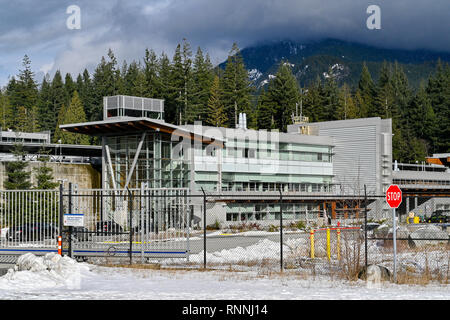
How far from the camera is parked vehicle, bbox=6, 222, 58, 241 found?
23328mm

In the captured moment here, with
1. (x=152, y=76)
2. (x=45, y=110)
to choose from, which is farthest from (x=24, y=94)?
(x=152, y=76)

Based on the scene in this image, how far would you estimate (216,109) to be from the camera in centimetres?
10356

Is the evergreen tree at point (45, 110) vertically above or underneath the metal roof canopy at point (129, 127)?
above

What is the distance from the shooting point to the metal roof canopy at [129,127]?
5553 cm

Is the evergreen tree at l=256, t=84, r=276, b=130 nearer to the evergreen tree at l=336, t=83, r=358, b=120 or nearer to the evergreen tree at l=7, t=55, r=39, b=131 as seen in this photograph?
the evergreen tree at l=336, t=83, r=358, b=120

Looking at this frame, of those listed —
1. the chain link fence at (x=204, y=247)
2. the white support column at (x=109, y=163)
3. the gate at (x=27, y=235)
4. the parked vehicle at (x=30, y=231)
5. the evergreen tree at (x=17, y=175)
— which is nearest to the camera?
the chain link fence at (x=204, y=247)

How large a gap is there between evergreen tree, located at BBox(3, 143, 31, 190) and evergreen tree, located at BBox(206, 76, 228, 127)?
152ft

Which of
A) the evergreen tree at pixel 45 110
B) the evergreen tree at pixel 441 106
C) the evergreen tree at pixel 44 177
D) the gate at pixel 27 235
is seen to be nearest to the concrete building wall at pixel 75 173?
the evergreen tree at pixel 44 177

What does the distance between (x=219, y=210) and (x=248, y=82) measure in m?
56.0

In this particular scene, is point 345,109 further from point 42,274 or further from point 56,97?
point 42,274

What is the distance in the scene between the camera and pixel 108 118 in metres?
62.4

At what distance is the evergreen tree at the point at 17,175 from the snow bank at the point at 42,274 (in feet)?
145

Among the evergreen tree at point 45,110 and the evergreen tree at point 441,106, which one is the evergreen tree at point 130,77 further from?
the evergreen tree at point 441,106

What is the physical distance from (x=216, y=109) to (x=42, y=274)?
289 feet
